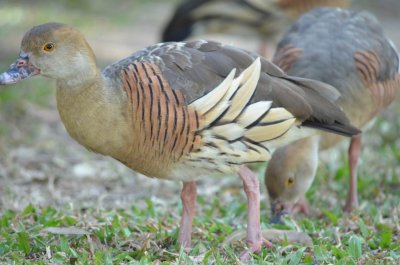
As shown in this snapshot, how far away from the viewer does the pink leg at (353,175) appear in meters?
6.91

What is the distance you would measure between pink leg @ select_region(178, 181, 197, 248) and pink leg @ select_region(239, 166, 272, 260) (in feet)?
1.37

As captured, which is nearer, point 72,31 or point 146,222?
point 72,31

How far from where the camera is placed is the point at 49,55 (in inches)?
200

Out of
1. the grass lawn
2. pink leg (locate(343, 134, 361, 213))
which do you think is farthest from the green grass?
pink leg (locate(343, 134, 361, 213))

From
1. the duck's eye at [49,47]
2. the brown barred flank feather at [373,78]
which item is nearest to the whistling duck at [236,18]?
the brown barred flank feather at [373,78]

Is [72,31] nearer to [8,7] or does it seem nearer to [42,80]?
[42,80]

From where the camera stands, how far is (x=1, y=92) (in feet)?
30.5

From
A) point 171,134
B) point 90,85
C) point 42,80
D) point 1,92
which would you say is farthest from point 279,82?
point 42,80

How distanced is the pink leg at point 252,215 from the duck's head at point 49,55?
129 cm

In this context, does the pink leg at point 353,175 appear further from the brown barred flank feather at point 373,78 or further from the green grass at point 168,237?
the brown barred flank feather at point 373,78

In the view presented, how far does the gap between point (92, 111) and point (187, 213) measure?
1.06m

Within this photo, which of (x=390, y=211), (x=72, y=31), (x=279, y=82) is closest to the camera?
(x=72, y=31)

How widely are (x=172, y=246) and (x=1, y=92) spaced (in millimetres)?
4382

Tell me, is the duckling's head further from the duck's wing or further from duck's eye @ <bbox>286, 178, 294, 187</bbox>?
the duck's wing
